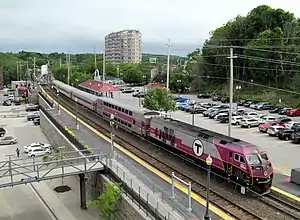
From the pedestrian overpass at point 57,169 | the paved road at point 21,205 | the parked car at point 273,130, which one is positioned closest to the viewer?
the pedestrian overpass at point 57,169

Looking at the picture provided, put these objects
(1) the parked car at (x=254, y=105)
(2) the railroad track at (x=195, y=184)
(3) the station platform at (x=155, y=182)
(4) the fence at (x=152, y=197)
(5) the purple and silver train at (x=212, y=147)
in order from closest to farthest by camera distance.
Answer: (4) the fence at (x=152, y=197)
(3) the station platform at (x=155, y=182)
(2) the railroad track at (x=195, y=184)
(5) the purple and silver train at (x=212, y=147)
(1) the parked car at (x=254, y=105)

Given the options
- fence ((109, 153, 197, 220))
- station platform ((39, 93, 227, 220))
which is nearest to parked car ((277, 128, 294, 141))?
station platform ((39, 93, 227, 220))

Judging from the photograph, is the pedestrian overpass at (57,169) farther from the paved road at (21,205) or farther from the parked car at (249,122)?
the parked car at (249,122)

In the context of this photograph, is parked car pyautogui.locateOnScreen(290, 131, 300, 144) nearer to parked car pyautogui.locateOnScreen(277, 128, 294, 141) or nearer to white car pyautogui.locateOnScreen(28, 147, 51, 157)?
parked car pyautogui.locateOnScreen(277, 128, 294, 141)

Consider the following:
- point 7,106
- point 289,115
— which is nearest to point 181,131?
point 289,115

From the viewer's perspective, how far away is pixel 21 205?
3080 centimetres

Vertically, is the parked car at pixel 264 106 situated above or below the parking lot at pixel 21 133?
above

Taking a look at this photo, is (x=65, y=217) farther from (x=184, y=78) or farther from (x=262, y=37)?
(x=184, y=78)

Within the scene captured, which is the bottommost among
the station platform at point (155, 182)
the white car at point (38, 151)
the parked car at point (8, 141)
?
the parked car at point (8, 141)

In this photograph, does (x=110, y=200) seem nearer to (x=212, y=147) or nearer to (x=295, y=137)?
(x=212, y=147)

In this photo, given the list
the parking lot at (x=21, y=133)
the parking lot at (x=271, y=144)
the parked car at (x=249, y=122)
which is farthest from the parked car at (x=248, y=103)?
the parking lot at (x=21, y=133)

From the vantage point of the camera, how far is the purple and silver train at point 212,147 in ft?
76.2

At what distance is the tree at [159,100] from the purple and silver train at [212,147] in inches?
369

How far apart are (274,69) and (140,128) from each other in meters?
50.2
